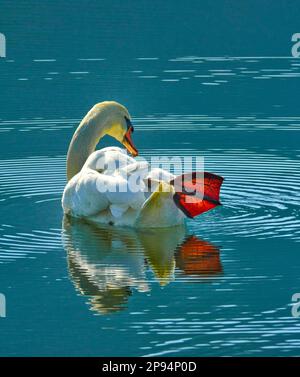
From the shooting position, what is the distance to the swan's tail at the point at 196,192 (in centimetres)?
950

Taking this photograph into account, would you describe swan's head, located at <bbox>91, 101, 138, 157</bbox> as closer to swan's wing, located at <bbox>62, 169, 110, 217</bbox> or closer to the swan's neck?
the swan's neck

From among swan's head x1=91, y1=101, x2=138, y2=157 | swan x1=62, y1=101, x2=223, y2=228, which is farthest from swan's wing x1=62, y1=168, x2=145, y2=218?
swan's head x1=91, y1=101, x2=138, y2=157

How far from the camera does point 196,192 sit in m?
9.59

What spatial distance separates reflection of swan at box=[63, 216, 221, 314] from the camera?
838cm

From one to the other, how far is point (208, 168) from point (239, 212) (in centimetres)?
162

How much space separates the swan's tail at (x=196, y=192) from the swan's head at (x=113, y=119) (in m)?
1.57

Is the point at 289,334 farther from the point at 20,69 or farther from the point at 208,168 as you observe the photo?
the point at 20,69

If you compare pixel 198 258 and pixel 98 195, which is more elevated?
pixel 98 195

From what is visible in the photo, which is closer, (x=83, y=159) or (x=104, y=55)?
(x=83, y=159)

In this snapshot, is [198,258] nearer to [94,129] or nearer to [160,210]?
[160,210]

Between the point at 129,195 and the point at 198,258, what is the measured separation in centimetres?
70

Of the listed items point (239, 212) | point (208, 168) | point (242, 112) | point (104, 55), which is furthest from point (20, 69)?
point (239, 212)

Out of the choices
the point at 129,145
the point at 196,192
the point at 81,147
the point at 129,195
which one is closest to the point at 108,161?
the point at 129,195

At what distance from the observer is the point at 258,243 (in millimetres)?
9258
